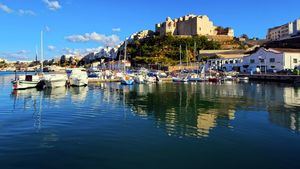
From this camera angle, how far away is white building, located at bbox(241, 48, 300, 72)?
72750 millimetres

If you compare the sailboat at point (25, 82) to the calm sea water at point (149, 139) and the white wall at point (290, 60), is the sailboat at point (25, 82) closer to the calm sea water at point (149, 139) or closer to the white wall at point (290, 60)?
the calm sea water at point (149, 139)

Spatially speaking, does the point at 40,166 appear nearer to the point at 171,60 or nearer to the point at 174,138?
the point at 174,138

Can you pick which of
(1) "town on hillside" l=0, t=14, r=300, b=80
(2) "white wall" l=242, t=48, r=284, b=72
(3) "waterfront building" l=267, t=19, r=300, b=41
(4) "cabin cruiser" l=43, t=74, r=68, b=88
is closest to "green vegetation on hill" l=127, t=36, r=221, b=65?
(1) "town on hillside" l=0, t=14, r=300, b=80

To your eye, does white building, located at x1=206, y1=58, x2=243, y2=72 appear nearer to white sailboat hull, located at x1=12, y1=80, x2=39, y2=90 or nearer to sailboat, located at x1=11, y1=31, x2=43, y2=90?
sailboat, located at x1=11, y1=31, x2=43, y2=90

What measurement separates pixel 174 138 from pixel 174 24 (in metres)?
124

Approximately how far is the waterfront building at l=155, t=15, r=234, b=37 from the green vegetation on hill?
24.0ft

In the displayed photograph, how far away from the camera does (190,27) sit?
131 meters

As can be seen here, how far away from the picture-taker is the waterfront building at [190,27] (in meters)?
130

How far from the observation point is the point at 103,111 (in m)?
24.3

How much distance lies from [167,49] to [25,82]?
7935 cm

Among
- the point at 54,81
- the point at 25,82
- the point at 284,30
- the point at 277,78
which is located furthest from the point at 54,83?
the point at 284,30

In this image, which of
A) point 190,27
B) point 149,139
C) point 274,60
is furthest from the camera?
Result: point 190,27

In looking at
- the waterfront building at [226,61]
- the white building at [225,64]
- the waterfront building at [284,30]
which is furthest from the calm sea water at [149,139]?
the waterfront building at [284,30]

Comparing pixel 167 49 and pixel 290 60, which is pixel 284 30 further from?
pixel 290 60
